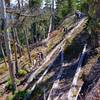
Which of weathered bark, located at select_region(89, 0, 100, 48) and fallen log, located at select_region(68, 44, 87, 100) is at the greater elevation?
weathered bark, located at select_region(89, 0, 100, 48)

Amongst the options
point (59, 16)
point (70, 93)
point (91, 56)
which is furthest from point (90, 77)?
point (59, 16)

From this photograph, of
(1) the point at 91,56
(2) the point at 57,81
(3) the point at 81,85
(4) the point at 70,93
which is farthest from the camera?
(1) the point at 91,56

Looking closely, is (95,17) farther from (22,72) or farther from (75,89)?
(22,72)

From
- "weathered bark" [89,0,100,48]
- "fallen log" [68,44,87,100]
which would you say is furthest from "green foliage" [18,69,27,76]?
"fallen log" [68,44,87,100]

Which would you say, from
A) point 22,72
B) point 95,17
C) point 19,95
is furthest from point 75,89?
point 22,72

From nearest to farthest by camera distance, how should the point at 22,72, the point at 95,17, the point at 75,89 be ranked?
the point at 75,89 → the point at 95,17 → the point at 22,72

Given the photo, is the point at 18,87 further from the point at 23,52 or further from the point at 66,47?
the point at 23,52

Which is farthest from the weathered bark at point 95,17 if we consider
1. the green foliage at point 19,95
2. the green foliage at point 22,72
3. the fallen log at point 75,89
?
the green foliage at point 22,72

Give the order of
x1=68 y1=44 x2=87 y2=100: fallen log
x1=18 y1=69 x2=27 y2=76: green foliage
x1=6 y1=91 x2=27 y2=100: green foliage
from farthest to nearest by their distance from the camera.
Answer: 1. x1=18 y1=69 x2=27 y2=76: green foliage
2. x1=6 y1=91 x2=27 y2=100: green foliage
3. x1=68 y1=44 x2=87 y2=100: fallen log

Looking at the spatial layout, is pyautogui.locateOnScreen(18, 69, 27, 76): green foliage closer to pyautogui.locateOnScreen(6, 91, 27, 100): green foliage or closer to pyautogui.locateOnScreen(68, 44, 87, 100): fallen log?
pyautogui.locateOnScreen(6, 91, 27, 100): green foliage

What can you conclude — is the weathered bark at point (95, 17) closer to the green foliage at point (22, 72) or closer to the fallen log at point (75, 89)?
the fallen log at point (75, 89)

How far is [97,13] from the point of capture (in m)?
22.2

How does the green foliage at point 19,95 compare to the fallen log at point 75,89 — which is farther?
the green foliage at point 19,95

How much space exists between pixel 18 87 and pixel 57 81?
468cm
